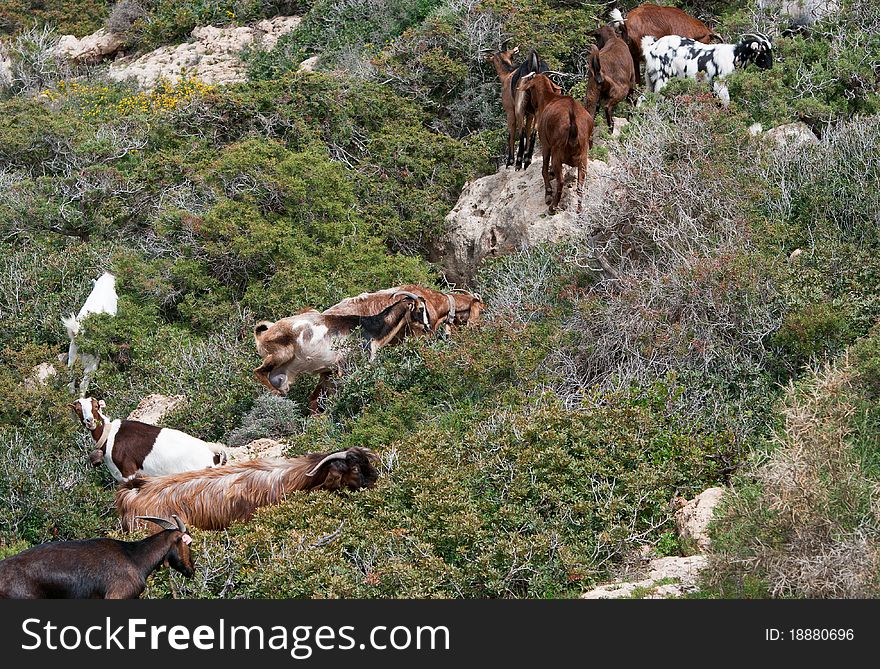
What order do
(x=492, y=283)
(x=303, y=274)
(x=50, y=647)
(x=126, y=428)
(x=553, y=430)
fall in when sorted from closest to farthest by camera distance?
(x=50, y=647)
(x=553, y=430)
(x=126, y=428)
(x=492, y=283)
(x=303, y=274)

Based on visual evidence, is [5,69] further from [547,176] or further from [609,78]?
[547,176]

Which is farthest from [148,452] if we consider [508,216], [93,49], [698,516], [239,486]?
[93,49]

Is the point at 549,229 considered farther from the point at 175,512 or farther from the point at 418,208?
the point at 175,512

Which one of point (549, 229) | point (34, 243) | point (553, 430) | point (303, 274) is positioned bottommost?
point (34, 243)

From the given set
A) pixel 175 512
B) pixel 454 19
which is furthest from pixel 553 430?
pixel 454 19

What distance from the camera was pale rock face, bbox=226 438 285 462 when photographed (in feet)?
29.6

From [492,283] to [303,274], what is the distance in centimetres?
222

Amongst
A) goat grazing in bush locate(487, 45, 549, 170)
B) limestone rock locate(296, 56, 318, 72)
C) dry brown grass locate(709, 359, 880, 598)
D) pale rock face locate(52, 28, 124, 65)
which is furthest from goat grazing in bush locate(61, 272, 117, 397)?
pale rock face locate(52, 28, 124, 65)

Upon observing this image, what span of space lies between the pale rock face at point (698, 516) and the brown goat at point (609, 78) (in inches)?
246

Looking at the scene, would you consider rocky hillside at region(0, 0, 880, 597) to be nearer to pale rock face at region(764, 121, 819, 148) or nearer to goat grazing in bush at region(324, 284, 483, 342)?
pale rock face at region(764, 121, 819, 148)

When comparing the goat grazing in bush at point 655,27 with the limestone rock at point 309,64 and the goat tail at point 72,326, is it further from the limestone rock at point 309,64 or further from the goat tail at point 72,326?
the goat tail at point 72,326

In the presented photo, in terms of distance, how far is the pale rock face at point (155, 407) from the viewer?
10258mm

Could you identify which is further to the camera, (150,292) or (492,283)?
(150,292)

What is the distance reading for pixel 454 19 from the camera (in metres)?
15.8
